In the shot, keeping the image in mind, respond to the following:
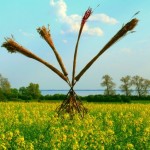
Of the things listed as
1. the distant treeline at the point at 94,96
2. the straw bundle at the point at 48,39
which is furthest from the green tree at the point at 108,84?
the straw bundle at the point at 48,39

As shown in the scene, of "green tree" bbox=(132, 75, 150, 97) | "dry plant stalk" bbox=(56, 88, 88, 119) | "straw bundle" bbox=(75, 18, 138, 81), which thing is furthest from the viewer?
"green tree" bbox=(132, 75, 150, 97)

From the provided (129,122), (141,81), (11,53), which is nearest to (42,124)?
(129,122)

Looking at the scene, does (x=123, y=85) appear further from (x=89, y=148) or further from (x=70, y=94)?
(x=89, y=148)

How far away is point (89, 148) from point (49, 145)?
0.63 metres

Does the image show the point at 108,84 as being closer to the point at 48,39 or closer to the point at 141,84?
the point at 141,84

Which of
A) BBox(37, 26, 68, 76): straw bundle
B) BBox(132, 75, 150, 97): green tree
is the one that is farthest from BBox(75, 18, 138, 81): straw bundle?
BBox(132, 75, 150, 97): green tree

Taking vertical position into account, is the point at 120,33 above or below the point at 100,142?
above

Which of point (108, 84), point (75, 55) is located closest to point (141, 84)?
point (108, 84)

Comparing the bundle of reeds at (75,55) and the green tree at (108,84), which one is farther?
the green tree at (108,84)

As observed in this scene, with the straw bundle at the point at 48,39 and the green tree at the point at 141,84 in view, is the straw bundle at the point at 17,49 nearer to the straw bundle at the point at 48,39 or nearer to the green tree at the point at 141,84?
the straw bundle at the point at 48,39

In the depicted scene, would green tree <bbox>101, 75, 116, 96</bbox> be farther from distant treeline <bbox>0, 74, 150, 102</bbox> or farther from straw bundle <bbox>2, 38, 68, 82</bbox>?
straw bundle <bbox>2, 38, 68, 82</bbox>

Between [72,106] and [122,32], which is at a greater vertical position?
[122,32]

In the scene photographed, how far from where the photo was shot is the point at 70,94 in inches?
538

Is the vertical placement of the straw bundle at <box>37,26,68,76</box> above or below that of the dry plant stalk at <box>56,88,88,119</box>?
above
